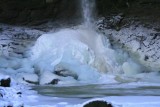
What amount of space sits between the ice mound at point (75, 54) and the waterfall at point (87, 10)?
3050mm

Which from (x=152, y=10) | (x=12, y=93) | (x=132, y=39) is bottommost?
(x=12, y=93)

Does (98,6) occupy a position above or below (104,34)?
above

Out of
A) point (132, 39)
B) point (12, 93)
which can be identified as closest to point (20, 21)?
point (132, 39)

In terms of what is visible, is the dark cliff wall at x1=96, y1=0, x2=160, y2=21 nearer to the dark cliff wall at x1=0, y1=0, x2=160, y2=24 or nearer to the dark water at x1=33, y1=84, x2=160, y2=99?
the dark cliff wall at x1=0, y1=0, x2=160, y2=24

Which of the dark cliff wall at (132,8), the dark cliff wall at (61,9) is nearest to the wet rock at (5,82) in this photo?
the dark cliff wall at (61,9)

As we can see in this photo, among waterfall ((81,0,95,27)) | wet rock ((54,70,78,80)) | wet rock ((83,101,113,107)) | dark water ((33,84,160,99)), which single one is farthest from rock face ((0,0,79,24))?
wet rock ((83,101,113,107))

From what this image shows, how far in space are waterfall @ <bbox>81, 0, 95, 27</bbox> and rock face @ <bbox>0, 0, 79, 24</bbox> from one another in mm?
456

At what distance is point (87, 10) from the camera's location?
2805cm

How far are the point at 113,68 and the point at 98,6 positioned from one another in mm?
6811

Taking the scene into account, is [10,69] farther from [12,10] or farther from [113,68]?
[12,10]

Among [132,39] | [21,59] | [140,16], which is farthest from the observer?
[140,16]

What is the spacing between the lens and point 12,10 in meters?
27.4

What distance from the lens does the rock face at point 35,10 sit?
1076 inches

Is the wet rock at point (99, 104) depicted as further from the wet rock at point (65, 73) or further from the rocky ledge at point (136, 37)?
the rocky ledge at point (136, 37)
